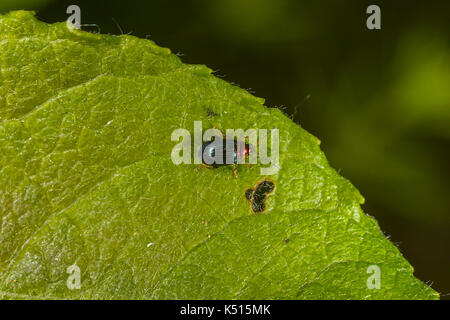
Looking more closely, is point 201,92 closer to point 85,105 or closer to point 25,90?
point 85,105

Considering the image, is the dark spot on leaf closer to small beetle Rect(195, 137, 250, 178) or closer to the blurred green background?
small beetle Rect(195, 137, 250, 178)

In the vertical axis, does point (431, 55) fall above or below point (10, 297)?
above

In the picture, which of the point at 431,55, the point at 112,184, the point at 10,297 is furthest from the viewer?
the point at 431,55

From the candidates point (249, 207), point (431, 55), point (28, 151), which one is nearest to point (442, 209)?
point (431, 55)

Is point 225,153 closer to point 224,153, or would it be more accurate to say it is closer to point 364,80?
point 224,153

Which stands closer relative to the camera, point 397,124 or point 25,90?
point 25,90

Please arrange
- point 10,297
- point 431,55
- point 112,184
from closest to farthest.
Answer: point 10,297
point 112,184
point 431,55

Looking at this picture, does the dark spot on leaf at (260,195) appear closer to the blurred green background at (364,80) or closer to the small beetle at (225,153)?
the small beetle at (225,153)

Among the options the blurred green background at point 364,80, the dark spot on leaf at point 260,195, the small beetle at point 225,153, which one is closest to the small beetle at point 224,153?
the small beetle at point 225,153
